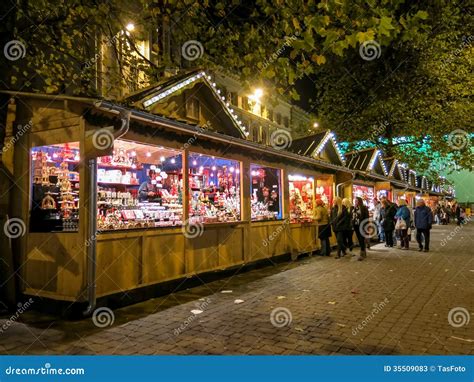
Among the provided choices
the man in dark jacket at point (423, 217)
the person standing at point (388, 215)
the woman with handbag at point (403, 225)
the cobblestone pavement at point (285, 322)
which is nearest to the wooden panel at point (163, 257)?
the cobblestone pavement at point (285, 322)

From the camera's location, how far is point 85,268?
646 cm

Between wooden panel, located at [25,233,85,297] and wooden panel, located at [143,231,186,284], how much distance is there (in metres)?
1.33

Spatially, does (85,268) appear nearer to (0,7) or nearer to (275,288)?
(275,288)

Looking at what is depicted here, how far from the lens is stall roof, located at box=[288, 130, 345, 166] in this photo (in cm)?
1479

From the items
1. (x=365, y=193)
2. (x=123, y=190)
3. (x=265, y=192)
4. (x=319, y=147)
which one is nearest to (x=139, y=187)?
(x=123, y=190)

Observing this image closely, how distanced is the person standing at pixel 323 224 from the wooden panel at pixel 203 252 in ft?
17.1

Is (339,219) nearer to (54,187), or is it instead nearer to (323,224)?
(323,224)

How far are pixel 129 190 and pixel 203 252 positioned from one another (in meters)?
2.30

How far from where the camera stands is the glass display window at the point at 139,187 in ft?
23.8

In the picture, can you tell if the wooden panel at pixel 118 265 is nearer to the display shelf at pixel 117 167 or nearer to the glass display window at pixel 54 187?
the glass display window at pixel 54 187

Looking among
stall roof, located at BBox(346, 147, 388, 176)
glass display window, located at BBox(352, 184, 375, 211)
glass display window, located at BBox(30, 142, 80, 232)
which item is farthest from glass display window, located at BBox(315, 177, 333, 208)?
glass display window, located at BBox(30, 142, 80, 232)

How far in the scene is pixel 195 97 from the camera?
9789 millimetres

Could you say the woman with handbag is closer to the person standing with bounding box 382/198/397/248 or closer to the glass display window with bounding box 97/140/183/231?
the person standing with bounding box 382/198/397/248

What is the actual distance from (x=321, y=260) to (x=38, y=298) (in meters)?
8.40
